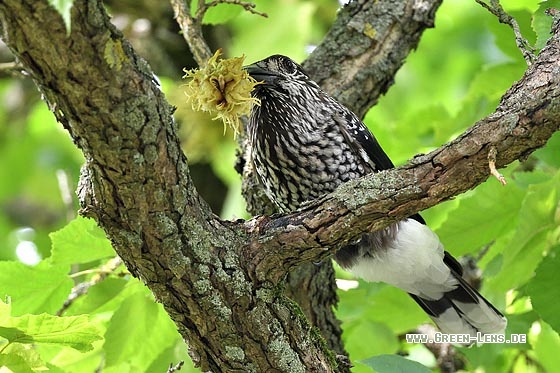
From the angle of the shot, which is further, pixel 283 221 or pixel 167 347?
pixel 167 347

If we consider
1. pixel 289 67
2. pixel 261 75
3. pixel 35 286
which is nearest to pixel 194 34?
pixel 261 75

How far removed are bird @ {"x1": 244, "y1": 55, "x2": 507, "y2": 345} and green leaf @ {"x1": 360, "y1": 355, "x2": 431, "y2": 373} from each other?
85 centimetres

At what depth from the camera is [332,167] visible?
3299 mm

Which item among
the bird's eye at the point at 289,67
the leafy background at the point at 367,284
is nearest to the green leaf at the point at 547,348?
the leafy background at the point at 367,284

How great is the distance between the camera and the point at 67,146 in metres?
6.65

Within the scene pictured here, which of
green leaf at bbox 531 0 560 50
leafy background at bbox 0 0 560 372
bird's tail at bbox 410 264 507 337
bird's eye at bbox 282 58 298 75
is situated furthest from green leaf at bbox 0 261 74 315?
green leaf at bbox 531 0 560 50

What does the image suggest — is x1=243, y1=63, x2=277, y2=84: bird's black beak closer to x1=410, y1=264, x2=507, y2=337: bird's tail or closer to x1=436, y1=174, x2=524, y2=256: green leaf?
x1=436, y1=174, x2=524, y2=256: green leaf

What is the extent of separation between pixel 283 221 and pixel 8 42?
3.06ft

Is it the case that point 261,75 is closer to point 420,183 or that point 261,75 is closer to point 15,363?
point 420,183

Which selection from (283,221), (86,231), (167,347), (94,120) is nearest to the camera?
(94,120)

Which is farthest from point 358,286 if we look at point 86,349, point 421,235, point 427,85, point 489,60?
point 427,85

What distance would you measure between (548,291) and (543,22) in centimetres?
85

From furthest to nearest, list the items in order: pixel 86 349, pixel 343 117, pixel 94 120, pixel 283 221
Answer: pixel 343 117
pixel 283 221
pixel 86 349
pixel 94 120

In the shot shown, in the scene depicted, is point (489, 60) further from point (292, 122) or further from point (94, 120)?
point (94, 120)
